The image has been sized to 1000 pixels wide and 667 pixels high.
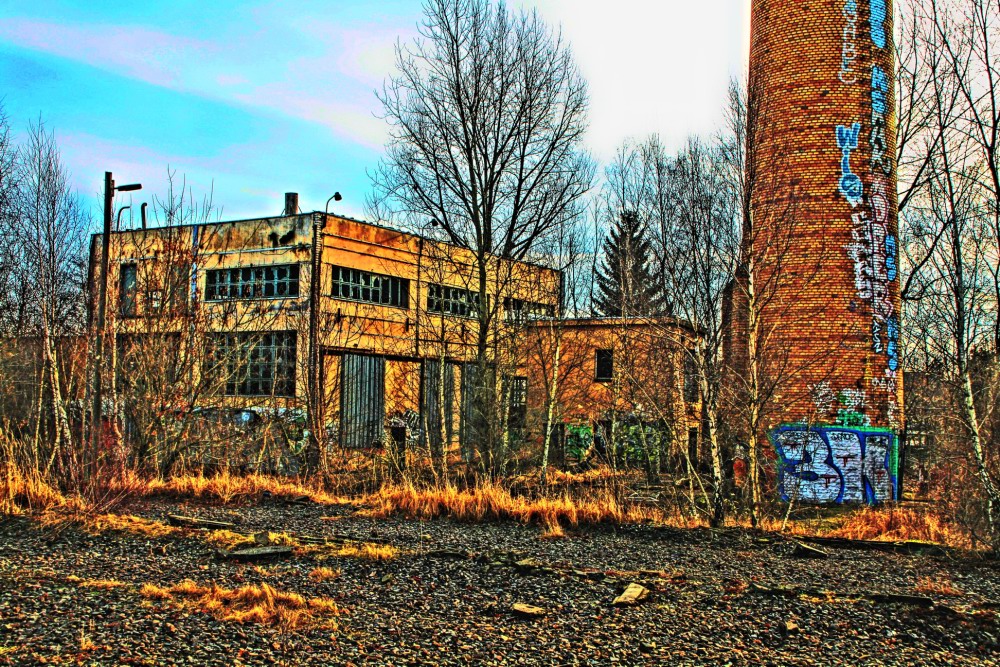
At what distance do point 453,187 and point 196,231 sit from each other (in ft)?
20.5

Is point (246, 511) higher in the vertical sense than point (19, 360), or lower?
lower

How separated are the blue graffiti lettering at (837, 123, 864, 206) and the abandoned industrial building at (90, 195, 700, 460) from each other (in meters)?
4.83

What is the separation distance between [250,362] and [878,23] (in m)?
16.3

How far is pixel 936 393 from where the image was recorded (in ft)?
64.2

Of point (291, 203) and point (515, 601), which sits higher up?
point (291, 203)

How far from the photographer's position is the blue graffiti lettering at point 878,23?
18.6 meters

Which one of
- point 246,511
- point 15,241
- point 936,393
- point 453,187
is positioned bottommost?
point 246,511

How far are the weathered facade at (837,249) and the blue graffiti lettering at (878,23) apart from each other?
0.02 meters

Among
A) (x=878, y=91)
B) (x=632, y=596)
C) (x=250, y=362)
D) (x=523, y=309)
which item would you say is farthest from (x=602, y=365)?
(x=632, y=596)

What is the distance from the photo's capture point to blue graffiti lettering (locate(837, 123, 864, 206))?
18.3 meters

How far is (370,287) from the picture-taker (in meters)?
30.2

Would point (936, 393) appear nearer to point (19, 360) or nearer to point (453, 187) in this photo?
point (453, 187)

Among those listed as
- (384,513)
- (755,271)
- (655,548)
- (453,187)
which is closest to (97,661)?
(655,548)

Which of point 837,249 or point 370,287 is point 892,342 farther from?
point 370,287
